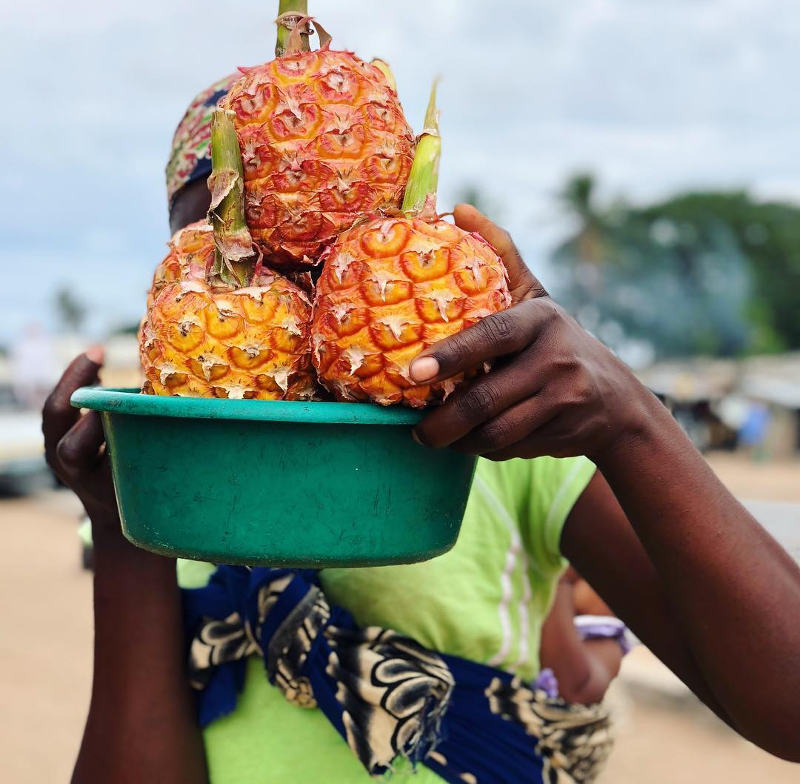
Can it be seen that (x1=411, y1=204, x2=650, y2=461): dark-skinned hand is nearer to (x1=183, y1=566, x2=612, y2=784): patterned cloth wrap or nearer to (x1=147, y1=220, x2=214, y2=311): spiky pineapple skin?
(x1=147, y1=220, x2=214, y2=311): spiky pineapple skin

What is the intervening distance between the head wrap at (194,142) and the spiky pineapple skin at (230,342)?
0.69 m

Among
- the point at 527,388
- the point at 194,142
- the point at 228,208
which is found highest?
the point at 194,142

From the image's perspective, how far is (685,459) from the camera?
1350 millimetres

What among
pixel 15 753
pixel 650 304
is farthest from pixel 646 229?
pixel 15 753

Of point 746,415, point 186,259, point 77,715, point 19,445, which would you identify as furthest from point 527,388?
point 746,415

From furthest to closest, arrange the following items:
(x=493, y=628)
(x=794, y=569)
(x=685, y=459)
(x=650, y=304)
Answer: (x=650, y=304) < (x=493, y=628) < (x=794, y=569) < (x=685, y=459)

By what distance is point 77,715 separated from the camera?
691 cm

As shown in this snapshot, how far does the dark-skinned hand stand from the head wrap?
0.98m

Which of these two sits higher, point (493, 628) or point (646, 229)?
point (646, 229)

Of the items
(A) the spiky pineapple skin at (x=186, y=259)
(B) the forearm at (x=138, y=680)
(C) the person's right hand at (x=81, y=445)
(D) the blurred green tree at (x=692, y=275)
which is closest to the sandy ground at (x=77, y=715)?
(B) the forearm at (x=138, y=680)

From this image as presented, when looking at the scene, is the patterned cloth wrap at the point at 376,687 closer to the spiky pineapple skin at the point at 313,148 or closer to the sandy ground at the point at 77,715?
the spiky pineapple skin at the point at 313,148

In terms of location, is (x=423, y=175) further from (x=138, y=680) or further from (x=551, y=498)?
(x=138, y=680)

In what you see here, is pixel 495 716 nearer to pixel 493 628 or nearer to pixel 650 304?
pixel 493 628

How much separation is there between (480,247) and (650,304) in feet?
192
